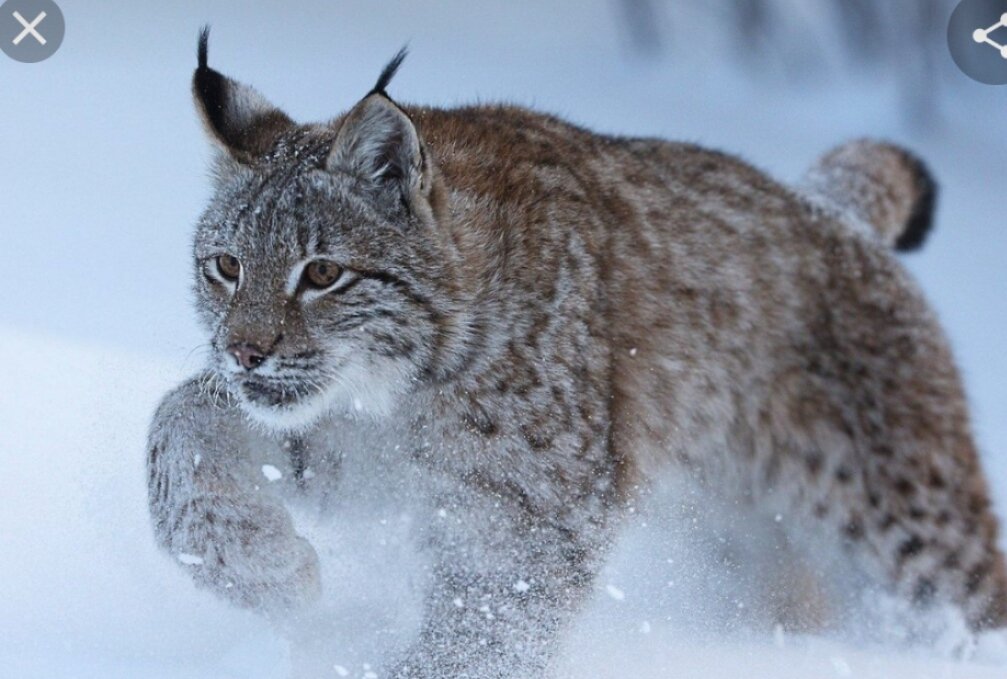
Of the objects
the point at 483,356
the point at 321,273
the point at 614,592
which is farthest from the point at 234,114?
the point at 614,592

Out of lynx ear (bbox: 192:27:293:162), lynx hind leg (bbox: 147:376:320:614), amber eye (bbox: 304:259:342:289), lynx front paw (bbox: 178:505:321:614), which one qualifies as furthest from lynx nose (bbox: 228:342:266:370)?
lynx ear (bbox: 192:27:293:162)

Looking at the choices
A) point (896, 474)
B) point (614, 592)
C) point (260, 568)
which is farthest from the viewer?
point (896, 474)

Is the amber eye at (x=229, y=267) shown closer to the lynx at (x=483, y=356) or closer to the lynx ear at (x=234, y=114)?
the lynx at (x=483, y=356)

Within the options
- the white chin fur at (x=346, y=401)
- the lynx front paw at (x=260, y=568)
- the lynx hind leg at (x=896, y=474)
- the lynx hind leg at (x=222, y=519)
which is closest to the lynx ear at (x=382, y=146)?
the white chin fur at (x=346, y=401)

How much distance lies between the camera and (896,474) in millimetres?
4984

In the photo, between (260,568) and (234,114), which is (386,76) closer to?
(234,114)

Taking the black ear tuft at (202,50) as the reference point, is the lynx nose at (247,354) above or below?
below

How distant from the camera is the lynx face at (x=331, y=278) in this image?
3783 millimetres

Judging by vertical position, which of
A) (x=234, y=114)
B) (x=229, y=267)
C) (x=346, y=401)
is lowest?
(x=346, y=401)

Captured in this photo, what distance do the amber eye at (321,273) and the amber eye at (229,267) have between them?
0.73 feet

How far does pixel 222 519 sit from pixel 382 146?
1.21m

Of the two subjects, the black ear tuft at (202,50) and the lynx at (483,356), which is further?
the black ear tuft at (202,50)

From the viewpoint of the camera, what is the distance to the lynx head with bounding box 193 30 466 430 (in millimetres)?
3785

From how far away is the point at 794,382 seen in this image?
4855 mm
